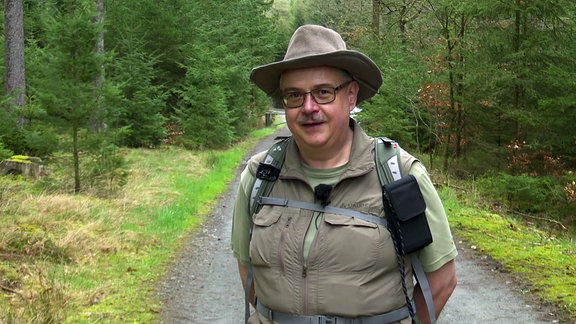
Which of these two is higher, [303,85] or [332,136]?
[303,85]

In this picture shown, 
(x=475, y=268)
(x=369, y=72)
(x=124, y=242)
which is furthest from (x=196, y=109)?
(x=369, y=72)

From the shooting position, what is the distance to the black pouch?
2.14 meters

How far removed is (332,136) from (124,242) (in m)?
6.15

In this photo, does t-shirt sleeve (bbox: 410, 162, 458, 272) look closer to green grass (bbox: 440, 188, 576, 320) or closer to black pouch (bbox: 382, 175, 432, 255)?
black pouch (bbox: 382, 175, 432, 255)

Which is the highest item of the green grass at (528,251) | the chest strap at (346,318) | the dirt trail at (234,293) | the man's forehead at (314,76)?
the man's forehead at (314,76)

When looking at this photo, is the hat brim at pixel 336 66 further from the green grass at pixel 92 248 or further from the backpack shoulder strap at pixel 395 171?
the green grass at pixel 92 248

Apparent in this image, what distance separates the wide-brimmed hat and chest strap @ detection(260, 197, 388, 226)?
61 centimetres

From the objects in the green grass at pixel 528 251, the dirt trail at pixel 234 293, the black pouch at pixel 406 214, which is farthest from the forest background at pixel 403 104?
the black pouch at pixel 406 214

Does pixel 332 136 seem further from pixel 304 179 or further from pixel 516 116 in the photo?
pixel 516 116

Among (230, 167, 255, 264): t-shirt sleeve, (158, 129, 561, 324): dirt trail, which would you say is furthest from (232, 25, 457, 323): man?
(158, 129, 561, 324): dirt trail

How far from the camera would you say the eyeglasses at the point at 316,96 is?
241 cm

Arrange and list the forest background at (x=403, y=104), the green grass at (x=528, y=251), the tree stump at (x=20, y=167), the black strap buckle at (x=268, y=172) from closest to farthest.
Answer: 1. the black strap buckle at (x=268, y=172)
2. the green grass at (x=528, y=251)
3. the forest background at (x=403, y=104)
4. the tree stump at (x=20, y=167)

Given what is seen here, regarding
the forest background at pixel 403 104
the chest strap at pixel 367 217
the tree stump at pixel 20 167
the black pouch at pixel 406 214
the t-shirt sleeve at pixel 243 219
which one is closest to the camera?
the black pouch at pixel 406 214

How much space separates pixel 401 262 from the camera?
2236 millimetres
